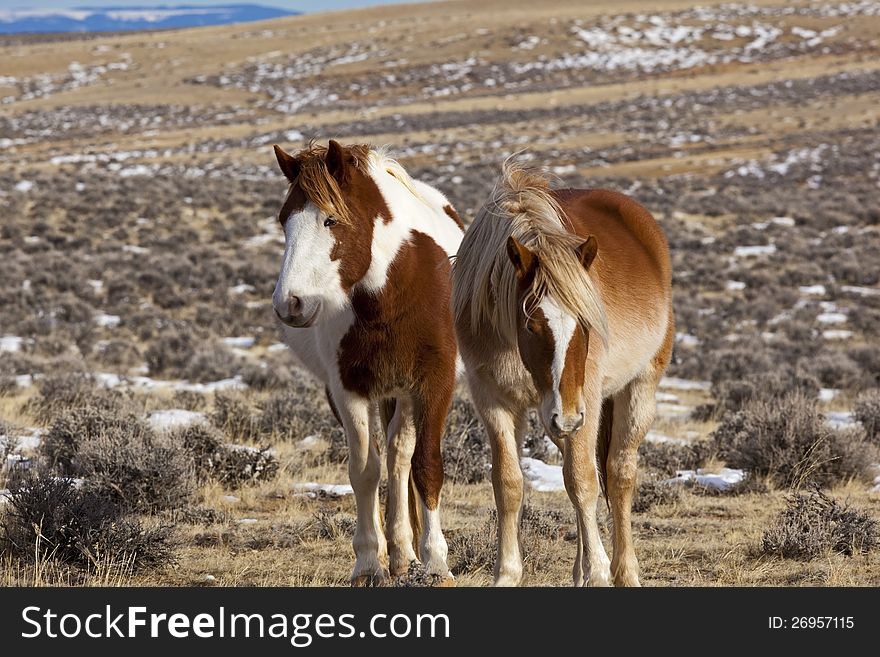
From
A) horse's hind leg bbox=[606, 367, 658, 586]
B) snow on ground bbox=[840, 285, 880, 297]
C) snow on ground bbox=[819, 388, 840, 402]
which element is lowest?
snow on ground bbox=[840, 285, 880, 297]

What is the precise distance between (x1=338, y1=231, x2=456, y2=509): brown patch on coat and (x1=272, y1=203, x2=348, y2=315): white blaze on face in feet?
1.18

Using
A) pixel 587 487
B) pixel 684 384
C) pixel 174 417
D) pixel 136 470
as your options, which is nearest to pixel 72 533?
pixel 136 470

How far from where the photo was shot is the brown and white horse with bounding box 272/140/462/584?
4.76 m

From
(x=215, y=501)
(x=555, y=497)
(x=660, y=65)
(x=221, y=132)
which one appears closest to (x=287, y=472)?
(x=215, y=501)

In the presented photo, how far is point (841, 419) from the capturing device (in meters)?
10.1

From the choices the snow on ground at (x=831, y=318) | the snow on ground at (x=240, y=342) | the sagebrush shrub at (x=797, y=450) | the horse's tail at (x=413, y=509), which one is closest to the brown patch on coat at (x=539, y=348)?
the horse's tail at (x=413, y=509)

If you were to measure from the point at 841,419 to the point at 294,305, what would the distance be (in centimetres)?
735

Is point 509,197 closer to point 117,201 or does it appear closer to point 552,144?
point 117,201

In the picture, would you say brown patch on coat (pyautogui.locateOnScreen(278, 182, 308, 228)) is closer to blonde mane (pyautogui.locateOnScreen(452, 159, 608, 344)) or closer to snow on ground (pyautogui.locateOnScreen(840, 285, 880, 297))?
blonde mane (pyautogui.locateOnScreen(452, 159, 608, 344))

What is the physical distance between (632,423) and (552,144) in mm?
42137

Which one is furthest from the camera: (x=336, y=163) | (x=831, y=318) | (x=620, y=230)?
(x=831, y=318)

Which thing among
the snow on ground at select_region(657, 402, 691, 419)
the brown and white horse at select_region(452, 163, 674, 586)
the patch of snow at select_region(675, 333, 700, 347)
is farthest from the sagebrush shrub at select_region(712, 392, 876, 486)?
the patch of snow at select_region(675, 333, 700, 347)

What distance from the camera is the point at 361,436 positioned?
17.0 ft

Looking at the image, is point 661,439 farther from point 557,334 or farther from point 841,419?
point 557,334
